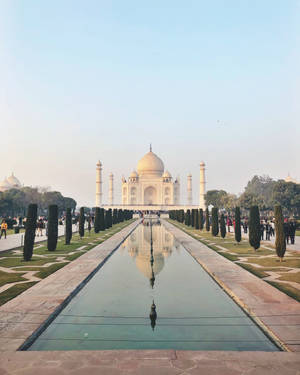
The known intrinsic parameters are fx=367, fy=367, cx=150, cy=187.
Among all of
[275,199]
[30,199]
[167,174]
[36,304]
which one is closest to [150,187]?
[167,174]

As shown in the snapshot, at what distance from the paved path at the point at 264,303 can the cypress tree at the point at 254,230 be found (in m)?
3.67

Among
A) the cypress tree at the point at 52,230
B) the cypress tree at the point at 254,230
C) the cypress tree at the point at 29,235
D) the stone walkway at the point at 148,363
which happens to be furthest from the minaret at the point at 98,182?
the stone walkway at the point at 148,363

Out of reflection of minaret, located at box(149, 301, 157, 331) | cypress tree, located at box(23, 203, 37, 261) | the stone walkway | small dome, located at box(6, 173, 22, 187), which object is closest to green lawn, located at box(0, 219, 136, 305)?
cypress tree, located at box(23, 203, 37, 261)

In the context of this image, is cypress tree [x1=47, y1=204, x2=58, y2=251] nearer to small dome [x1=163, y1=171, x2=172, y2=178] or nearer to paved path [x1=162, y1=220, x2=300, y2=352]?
paved path [x1=162, y1=220, x2=300, y2=352]

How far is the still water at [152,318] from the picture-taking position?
13.4 ft

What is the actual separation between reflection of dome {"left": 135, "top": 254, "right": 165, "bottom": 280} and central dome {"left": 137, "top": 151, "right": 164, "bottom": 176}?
6707 cm

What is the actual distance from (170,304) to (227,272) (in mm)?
2952

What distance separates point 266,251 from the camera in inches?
498

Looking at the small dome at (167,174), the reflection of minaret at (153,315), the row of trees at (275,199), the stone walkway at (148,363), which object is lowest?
the stone walkway at (148,363)

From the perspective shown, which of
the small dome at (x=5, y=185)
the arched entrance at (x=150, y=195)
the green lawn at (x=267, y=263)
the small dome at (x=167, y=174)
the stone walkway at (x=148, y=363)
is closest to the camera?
the stone walkway at (x=148, y=363)

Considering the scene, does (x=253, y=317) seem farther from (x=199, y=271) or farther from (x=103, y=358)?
(x=199, y=271)

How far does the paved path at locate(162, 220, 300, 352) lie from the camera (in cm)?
420

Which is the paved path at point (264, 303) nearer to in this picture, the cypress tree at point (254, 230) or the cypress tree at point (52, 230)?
the cypress tree at point (254, 230)

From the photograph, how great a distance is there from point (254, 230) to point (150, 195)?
66.4 m
